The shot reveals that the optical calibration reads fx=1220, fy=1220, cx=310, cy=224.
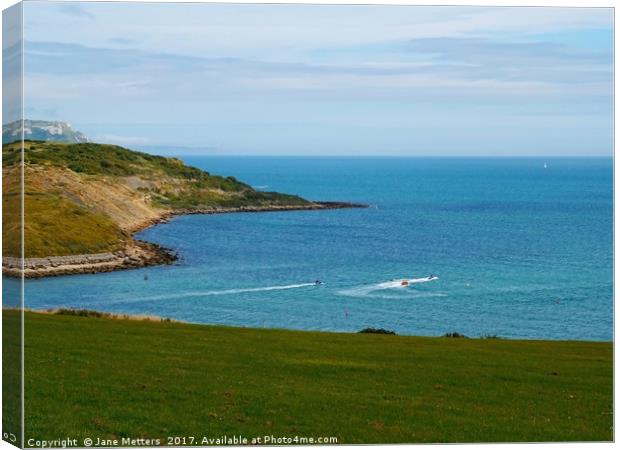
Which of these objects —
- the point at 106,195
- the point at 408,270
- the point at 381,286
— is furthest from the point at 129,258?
the point at 408,270

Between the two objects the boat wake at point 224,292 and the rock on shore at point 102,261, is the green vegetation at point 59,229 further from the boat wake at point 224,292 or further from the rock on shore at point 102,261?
the boat wake at point 224,292

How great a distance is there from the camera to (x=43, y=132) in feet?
86.9

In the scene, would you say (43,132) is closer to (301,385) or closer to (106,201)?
(106,201)

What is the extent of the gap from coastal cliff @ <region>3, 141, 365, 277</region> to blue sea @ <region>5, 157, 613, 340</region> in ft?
1.49

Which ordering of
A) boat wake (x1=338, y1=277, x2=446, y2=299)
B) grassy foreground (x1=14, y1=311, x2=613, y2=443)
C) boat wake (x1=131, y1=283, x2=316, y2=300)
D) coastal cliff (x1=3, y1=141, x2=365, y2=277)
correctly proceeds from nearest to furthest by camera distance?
grassy foreground (x1=14, y1=311, x2=613, y2=443)
coastal cliff (x1=3, y1=141, x2=365, y2=277)
boat wake (x1=131, y1=283, x2=316, y2=300)
boat wake (x1=338, y1=277, x2=446, y2=299)

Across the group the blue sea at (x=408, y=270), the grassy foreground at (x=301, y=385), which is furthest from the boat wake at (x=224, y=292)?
the grassy foreground at (x=301, y=385)

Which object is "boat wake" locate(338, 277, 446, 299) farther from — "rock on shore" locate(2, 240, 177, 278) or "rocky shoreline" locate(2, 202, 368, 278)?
"rock on shore" locate(2, 240, 177, 278)

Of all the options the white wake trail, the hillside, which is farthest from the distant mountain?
the white wake trail

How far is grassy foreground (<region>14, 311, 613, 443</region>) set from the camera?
24.8m

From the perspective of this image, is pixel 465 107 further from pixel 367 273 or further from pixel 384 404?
pixel 384 404

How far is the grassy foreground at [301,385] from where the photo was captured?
24.8 metres

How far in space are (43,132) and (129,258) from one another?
13.6 ft

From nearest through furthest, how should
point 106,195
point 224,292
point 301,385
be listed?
point 301,385, point 224,292, point 106,195

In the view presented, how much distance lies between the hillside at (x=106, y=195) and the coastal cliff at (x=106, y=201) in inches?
0.9
